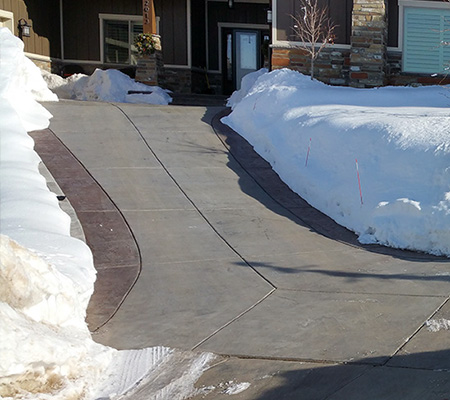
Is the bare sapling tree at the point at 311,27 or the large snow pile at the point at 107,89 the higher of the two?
the bare sapling tree at the point at 311,27

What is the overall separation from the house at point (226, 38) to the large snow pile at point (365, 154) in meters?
2.78

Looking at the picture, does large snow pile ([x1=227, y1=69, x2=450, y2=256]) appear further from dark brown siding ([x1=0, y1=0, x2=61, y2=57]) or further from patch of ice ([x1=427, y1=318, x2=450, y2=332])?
dark brown siding ([x1=0, y1=0, x2=61, y2=57])

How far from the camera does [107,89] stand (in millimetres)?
17375

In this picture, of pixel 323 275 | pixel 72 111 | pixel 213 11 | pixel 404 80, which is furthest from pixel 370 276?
pixel 213 11

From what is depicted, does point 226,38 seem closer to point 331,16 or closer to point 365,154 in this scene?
point 331,16

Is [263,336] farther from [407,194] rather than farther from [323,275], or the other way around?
[407,194]

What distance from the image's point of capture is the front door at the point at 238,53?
72.6ft

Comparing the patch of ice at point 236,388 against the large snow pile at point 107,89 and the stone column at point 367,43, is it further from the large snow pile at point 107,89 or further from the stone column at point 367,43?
the large snow pile at point 107,89

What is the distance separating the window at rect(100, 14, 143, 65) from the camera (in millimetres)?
20953

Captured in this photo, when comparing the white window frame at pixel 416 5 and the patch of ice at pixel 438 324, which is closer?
the patch of ice at pixel 438 324

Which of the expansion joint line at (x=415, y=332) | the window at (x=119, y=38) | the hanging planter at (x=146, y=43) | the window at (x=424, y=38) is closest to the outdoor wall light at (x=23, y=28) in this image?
the window at (x=119, y=38)

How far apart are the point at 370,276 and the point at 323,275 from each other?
469mm

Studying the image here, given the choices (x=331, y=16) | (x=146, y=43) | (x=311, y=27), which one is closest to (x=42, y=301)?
(x=311, y=27)

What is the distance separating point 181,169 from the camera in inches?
416
